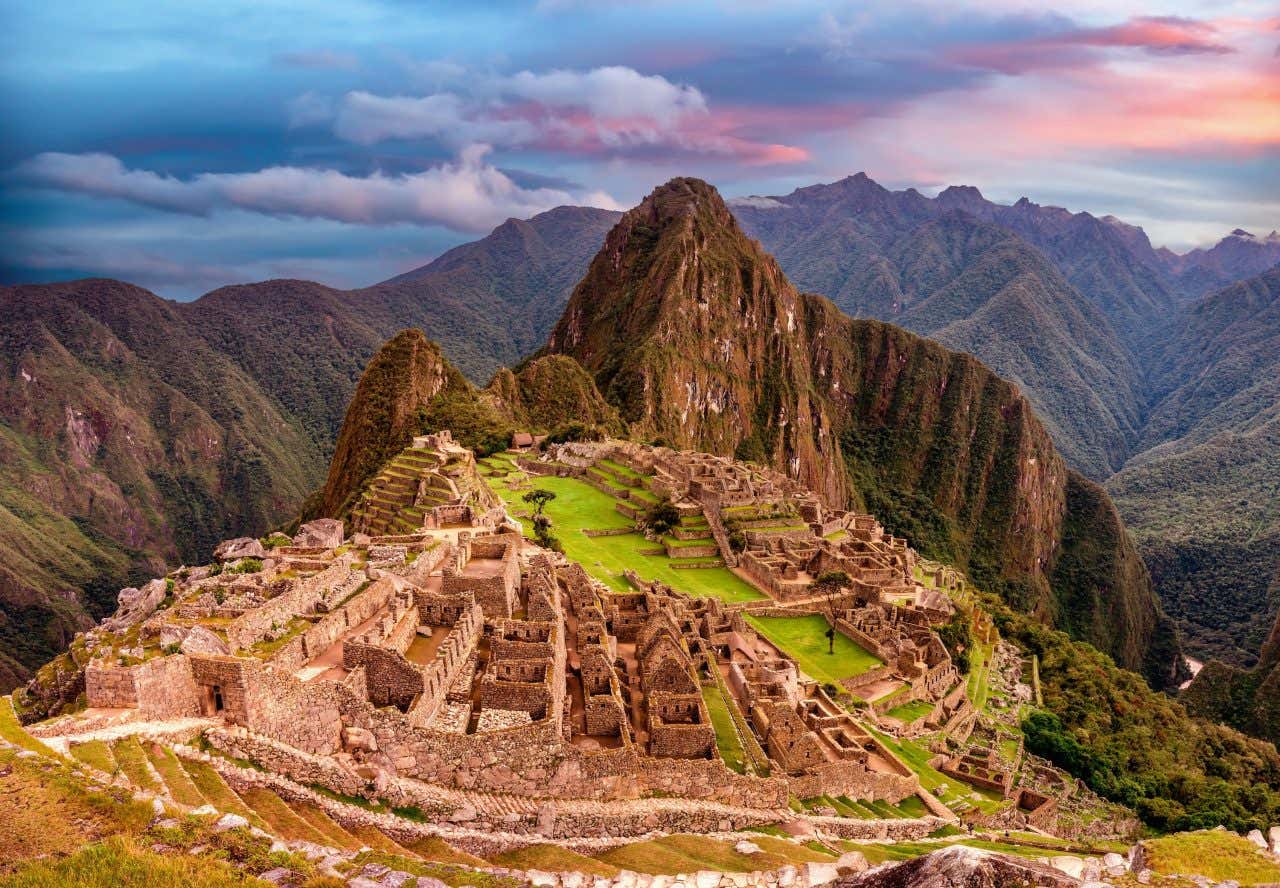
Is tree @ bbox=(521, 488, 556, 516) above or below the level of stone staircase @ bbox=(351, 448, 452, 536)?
below

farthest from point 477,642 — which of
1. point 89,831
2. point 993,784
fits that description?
point 993,784

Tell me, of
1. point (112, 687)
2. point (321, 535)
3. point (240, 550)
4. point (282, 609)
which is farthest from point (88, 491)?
point (112, 687)

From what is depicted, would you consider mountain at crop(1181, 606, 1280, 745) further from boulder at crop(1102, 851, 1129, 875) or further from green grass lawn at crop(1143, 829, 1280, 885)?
boulder at crop(1102, 851, 1129, 875)

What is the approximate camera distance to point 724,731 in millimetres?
24047

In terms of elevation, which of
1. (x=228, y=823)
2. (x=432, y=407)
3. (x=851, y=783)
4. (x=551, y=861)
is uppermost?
(x=228, y=823)

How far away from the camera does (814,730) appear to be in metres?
28.0

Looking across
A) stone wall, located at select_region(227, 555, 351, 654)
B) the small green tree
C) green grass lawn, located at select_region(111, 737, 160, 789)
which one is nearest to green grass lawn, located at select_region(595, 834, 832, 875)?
green grass lawn, located at select_region(111, 737, 160, 789)

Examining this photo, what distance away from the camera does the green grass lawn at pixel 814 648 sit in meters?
40.6

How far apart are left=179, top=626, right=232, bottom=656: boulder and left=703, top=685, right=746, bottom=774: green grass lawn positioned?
1249cm

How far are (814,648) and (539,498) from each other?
2700cm

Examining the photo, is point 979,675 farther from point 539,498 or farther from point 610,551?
point 539,498

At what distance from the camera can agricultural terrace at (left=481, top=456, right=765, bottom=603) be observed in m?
48.7

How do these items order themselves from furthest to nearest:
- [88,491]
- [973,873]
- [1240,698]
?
[88,491]
[1240,698]
[973,873]

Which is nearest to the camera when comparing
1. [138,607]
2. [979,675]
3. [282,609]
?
[282,609]
